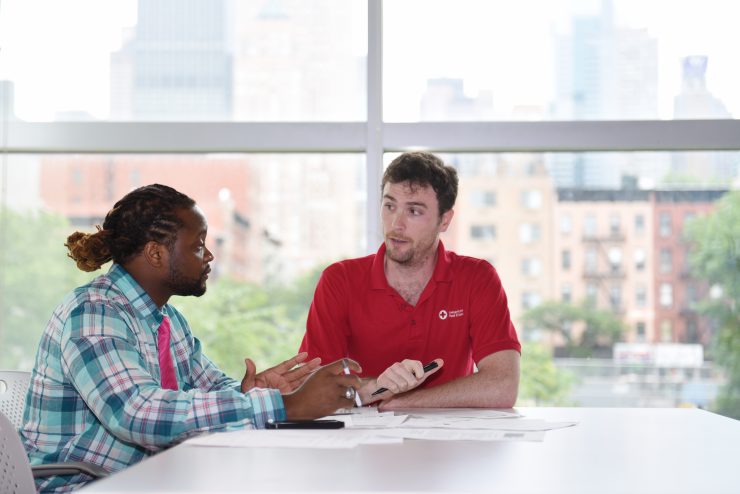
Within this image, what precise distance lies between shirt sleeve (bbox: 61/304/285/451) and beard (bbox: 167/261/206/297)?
0.27 metres

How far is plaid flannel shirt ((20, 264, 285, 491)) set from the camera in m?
1.84

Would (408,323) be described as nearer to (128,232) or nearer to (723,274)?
(128,232)

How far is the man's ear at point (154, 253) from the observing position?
2215 mm

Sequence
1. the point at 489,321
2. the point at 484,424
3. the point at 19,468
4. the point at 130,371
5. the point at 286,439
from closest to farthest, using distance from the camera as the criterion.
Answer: the point at 19,468 < the point at 286,439 < the point at 130,371 < the point at 484,424 < the point at 489,321

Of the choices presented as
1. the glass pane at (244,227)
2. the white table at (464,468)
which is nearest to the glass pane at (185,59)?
the glass pane at (244,227)

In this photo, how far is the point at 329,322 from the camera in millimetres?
2988

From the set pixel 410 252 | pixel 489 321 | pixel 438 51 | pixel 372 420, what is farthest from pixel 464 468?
pixel 438 51

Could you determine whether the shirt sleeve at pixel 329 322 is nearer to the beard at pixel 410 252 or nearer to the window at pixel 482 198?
the beard at pixel 410 252

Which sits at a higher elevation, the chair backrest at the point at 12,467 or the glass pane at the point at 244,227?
the glass pane at the point at 244,227

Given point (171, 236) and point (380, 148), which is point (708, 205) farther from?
point (171, 236)

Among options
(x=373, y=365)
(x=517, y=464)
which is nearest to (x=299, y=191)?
(x=373, y=365)

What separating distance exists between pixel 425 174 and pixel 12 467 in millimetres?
1844

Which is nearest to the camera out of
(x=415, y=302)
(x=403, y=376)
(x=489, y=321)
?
(x=403, y=376)

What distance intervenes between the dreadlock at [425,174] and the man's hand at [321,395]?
1247mm
